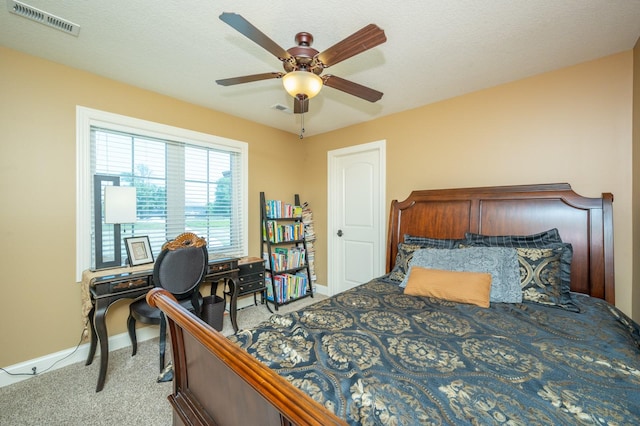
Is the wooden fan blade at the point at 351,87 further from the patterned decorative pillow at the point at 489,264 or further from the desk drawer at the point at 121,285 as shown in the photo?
the desk drawer at the point at 121,285

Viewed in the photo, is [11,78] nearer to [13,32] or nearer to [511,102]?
[13,32]

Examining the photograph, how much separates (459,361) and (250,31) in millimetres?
1784

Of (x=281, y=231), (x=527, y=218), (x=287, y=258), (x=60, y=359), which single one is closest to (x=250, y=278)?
(x=287, y=258)

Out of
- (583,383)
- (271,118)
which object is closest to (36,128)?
(271,118)

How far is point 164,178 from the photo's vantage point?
287 centimetres

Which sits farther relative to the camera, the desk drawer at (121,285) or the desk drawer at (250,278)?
the desk drawer at (250,278)

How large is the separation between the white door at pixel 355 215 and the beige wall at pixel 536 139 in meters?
0.26

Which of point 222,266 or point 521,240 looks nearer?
point 521,240

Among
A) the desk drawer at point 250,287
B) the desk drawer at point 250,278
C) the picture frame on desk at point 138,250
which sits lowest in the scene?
the desk drawer at point 250,287

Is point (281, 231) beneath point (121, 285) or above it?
above

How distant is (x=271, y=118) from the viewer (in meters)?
3.46

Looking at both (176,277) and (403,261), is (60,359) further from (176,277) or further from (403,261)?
(403,261)

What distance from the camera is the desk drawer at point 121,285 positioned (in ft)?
6.55

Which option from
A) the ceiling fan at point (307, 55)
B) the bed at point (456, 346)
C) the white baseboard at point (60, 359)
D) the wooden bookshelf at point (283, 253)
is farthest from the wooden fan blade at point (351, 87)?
the white baseboard at point (60, 359)
